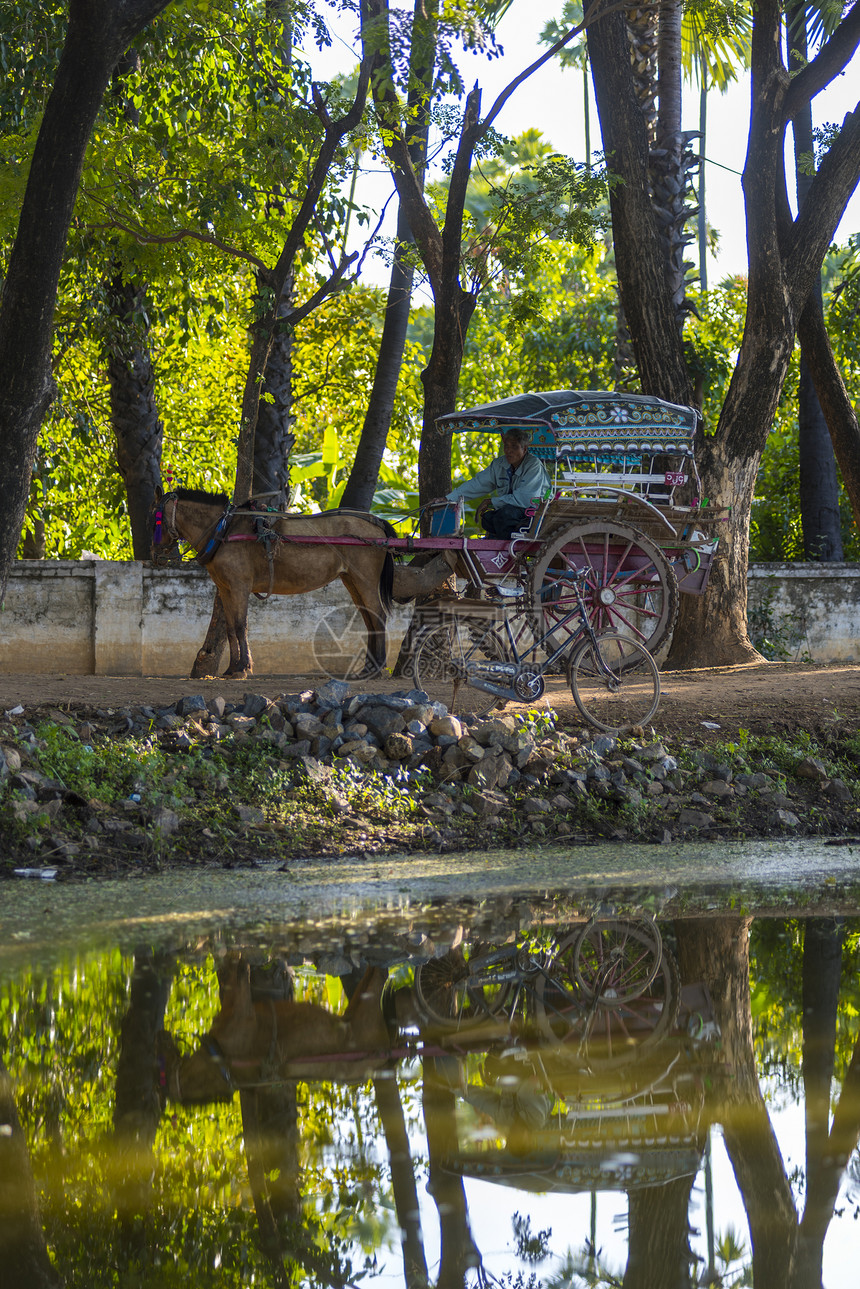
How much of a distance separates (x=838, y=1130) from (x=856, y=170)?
35.3 feet

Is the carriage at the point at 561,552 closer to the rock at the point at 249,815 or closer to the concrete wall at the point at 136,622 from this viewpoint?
the rock at the point at 249,815

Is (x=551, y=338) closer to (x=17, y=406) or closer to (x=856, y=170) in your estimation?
(x=856, y=170)

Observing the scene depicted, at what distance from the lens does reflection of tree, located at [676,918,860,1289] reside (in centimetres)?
251

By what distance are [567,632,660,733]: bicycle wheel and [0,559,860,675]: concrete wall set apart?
4255 millimetres

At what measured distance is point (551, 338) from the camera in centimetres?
1966

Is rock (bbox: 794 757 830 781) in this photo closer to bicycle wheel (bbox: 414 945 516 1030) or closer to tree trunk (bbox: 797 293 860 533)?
bicycle wheel (bbox: 414 945 516 1030)

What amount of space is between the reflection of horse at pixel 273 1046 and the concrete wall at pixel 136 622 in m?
8.54

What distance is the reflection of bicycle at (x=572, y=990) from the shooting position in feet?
12.0

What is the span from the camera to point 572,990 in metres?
4.10

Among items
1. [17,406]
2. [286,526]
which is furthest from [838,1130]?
[286,526]

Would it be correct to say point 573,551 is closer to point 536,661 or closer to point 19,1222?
point 536,661

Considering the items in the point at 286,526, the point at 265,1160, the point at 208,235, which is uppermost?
the point at 208,235

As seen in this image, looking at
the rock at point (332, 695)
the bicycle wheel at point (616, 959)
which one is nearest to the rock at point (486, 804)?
the rock at point (332, 695)

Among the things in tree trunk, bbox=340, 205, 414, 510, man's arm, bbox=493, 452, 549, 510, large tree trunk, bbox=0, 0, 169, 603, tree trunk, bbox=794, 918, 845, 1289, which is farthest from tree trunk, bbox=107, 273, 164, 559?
tree trunk, bbox=794, 918, 845, 1289
